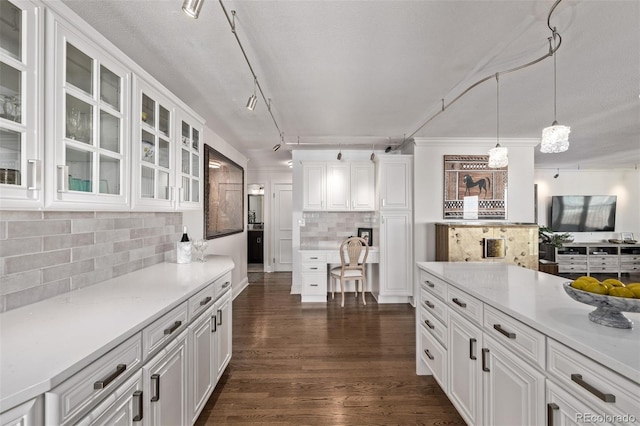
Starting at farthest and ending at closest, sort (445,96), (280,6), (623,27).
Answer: (445,96), (623,27), (280,6)

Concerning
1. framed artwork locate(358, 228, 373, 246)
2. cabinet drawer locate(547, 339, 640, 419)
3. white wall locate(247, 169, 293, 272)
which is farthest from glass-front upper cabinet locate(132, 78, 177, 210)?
white wall locate(247, 169, 293, 272)

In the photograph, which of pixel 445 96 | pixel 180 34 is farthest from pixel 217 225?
pixel 445 96

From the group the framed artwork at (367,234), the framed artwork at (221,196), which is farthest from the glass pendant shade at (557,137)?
the framed artwork at (221,196)

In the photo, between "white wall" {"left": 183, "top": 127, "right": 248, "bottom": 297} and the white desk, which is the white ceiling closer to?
"white wall" {"left": 183, "top": 127, "right": 248, "bottom": 297}

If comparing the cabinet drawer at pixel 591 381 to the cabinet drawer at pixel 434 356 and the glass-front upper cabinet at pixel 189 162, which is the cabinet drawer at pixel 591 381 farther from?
the glass-front upper cabinet at pixel 189 162

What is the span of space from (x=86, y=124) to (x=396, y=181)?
385 cm

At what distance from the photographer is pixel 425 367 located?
94.8 inches

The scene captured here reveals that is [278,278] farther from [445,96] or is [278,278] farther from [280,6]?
[280,6]

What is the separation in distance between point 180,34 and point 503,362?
2.59 metres

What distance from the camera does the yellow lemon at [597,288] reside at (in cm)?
105

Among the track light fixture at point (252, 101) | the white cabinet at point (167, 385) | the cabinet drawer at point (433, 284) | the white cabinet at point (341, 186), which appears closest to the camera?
the white cabinet at point (167, 385)

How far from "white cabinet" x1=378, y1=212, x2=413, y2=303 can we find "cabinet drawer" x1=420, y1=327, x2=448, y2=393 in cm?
205

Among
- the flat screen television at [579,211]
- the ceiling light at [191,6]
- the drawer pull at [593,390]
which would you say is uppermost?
the ceiling light at [191,6]

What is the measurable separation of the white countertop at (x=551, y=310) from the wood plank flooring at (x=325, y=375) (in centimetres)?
98
